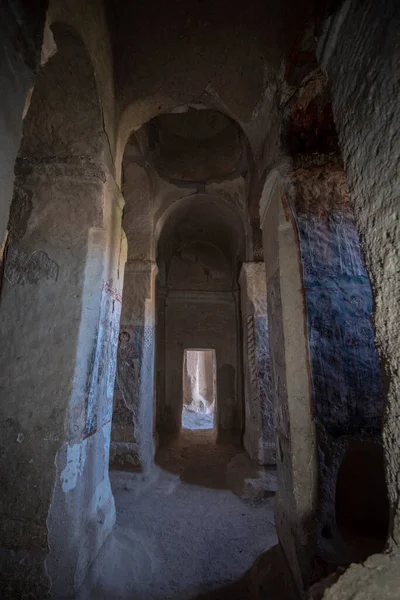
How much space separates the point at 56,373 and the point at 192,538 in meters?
2.52

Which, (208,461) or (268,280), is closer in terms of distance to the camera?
(268,280)

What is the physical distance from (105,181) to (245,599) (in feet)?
11.6

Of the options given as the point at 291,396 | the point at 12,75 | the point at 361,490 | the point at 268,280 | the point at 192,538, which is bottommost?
the point at 192,538

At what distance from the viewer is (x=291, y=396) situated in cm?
224

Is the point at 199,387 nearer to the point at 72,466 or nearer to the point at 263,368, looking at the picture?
the point at 263,368

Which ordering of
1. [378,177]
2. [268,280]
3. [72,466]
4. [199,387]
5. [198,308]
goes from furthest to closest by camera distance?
[199,387], [198,308], [268,280], [72,466], [378,177]

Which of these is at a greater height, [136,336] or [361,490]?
[136,336]

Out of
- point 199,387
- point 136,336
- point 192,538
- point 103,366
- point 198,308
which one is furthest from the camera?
point 199,387

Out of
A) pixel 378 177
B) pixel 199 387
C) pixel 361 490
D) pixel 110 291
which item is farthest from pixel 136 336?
pixel 199 387

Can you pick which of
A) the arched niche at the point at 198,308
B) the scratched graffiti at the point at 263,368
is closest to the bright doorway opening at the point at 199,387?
the arched niche at the point at 198,308

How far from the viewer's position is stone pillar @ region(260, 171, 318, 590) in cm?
204

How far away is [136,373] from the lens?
486cm

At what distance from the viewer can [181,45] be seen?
2885mm

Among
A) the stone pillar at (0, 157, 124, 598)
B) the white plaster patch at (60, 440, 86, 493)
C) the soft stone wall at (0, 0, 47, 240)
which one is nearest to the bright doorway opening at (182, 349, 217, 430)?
the stone pillar at (0, 157, 124, 598)
